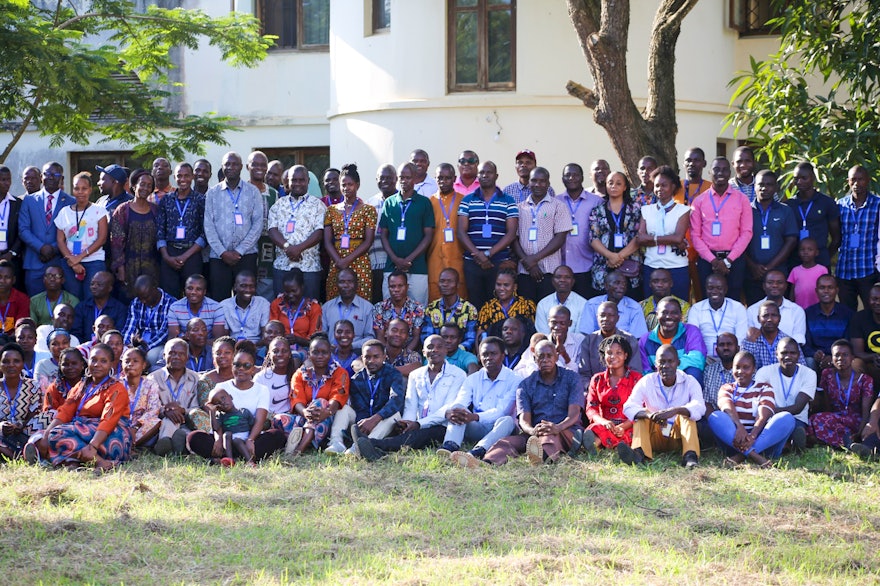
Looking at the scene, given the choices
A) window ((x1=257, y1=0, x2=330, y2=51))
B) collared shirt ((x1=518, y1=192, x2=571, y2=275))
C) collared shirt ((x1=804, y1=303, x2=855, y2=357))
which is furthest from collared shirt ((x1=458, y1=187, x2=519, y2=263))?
window ((x1=257, y1=0, x2=330, y2=51))

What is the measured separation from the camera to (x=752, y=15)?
16594 mm

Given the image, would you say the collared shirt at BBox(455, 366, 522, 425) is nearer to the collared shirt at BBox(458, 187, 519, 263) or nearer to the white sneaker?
the white sneaker

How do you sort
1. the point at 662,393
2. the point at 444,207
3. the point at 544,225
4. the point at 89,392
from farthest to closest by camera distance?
the point at 444,207 < the point at 544,225 < the point at 89,392 < the point at 662,393

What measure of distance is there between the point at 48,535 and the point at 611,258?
559 cm

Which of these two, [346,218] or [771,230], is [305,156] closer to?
[346,218]

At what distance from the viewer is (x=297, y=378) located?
9.51 m

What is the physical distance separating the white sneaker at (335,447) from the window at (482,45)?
7582mm

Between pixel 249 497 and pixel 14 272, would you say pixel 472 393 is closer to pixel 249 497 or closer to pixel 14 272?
pixel 249 497

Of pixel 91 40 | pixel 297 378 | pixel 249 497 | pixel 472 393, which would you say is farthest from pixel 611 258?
pixel 91 40

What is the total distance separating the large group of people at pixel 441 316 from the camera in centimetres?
898

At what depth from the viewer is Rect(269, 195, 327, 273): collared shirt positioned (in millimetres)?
11000

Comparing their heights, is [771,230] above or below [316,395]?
above

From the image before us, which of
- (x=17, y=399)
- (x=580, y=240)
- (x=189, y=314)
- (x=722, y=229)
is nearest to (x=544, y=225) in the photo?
(x=580, y=240)

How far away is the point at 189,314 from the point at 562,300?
134 inches
